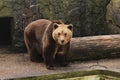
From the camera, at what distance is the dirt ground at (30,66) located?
6590 mm

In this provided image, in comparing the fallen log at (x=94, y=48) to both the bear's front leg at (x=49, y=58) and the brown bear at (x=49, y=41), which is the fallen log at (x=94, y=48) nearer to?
the brown bear at (x=49, y=41)

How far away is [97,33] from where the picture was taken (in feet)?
28.7

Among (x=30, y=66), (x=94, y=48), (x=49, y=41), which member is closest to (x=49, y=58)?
(x=49, y=41)

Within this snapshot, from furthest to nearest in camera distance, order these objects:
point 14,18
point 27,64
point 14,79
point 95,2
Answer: point 95,2 < point 14,18 < point 27,64 < point 14,79

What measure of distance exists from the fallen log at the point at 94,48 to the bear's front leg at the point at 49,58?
685mm

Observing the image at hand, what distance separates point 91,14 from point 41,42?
205cm

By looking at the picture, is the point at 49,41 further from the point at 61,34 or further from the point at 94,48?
the point at 94,48

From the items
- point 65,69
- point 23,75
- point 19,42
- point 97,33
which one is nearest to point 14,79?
point 23,75

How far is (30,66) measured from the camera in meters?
7.15

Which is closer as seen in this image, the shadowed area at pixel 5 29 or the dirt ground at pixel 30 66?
the dirt ground at pixel 30 66

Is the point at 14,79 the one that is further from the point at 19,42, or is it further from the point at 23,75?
the point at 19,42

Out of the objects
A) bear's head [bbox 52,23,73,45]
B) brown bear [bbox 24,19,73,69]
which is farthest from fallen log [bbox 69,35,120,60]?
bear's head [bbox 52,23,73,45]

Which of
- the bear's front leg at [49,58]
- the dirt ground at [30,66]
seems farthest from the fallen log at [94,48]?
the bear's front leg at [49,58]

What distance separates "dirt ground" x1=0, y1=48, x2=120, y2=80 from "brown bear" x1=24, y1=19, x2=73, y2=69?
0.20m
